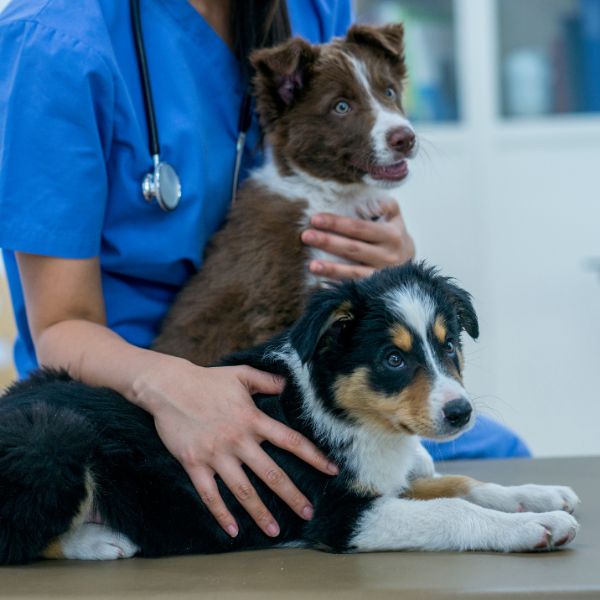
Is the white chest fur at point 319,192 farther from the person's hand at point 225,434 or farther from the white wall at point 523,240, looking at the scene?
the white wall at point 523,240

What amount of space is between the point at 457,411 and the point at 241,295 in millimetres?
586

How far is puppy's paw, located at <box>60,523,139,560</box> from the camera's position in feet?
4.42

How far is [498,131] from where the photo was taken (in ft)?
12.5

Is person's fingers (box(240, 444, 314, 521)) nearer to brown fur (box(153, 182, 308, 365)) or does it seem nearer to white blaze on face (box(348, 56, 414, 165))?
brown fur (box(153, 182, 308, 365))

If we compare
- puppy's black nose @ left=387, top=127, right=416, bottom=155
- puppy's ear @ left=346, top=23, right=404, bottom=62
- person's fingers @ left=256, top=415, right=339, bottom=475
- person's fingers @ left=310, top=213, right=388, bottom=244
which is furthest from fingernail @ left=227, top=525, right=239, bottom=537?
puppy's ear @ left=346, top=23, right=404, bottom=62

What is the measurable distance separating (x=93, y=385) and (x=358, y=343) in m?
0.43

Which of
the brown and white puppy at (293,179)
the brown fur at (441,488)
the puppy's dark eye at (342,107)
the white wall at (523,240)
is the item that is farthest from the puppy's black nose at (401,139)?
the white wall at (523,240)

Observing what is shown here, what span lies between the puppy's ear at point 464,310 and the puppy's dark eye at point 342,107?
495 mm

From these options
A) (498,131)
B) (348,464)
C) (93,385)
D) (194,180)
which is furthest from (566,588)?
(498,131)

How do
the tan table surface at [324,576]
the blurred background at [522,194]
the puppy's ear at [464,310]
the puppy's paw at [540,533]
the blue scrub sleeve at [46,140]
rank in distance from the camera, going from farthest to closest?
the blurred background at [522,194] < the blue scrub sleeve at [46,140] < the puppy's ear at [464,310] < the puppy's paw at [540,533] < the tan table surface at [324,576]

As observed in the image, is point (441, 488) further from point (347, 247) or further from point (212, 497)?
point (347, 247)

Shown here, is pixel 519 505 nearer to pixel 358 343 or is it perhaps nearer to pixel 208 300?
pixel 358 343

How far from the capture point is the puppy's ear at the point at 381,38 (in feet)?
6.32

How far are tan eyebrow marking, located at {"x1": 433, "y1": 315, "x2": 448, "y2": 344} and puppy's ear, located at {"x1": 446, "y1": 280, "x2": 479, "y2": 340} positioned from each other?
0.25 ft
